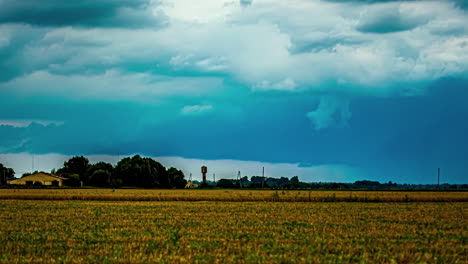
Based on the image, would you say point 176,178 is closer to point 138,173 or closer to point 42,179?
point 138,173

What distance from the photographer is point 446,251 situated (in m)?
19.7

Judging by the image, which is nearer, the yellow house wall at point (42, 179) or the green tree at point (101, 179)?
the green tree at point (101, 179)

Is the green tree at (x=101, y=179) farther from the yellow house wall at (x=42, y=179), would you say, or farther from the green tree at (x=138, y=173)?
the yellow house wall at (x=42, y=179)

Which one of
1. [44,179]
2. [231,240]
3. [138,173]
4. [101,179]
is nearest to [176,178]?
[138,173]

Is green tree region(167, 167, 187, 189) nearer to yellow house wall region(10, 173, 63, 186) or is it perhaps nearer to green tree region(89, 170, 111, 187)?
green tree region(89, 170, 111, 187)

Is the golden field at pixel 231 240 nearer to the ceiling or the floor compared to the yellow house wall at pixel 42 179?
nearer to the floor

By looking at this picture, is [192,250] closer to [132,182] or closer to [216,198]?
[216,198]

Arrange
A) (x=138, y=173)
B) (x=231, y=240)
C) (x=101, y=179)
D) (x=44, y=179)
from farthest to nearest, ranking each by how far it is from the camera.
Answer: (x=138, y=173) < (x=44, y=179) < (x=101, y=179) < (x=231, y=240)

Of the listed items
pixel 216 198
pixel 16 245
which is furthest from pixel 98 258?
pixel 216 198

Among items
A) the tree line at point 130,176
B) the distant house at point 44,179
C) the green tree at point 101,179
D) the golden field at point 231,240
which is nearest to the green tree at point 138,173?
the tree line at point 130,176

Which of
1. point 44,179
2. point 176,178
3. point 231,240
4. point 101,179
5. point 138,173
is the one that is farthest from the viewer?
point 176,178

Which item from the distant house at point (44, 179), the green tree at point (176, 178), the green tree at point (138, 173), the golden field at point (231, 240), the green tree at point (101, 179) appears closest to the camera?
the golden field at point (231, 240)

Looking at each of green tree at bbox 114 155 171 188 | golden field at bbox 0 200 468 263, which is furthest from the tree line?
golden field at bbox 0 200 468 263

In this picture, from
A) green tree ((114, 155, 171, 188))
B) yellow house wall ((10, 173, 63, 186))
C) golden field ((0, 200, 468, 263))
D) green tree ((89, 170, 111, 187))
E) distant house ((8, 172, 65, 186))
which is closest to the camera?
golden field ((0, 200, 468, 263))
